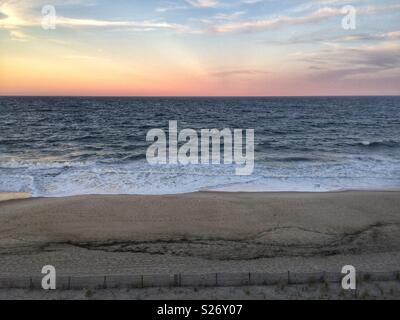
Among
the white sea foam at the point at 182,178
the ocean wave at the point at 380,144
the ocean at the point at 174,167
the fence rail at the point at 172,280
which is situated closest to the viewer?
the fence rail at the point at 172,280

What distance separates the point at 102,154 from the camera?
25.0 meters

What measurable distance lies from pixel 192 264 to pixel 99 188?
29.3 ft

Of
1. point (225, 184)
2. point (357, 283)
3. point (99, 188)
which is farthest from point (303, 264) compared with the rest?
point (99, 188)

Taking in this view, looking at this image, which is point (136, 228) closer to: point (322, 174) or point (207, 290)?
point (207, 290)

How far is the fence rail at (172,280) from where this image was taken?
6.91m

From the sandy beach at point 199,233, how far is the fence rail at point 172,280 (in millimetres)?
875

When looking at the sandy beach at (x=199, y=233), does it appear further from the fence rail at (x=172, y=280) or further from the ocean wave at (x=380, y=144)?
the ocean wave at (x=380, y=144)

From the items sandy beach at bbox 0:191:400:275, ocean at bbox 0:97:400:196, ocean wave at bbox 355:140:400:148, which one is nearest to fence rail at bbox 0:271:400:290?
sandy beach at bbox 0:191:400:275

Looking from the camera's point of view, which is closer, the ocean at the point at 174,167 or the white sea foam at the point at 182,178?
the white sea foam at the point at 182,178

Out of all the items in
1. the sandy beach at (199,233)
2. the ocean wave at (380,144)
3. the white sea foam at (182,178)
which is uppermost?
the ocean wave at (380,144)

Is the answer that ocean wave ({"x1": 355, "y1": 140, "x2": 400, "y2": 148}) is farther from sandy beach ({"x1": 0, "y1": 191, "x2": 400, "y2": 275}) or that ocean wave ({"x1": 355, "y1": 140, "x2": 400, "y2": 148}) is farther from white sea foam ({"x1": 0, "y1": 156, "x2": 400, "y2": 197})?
sandy beach ({"x1": 0, "y1": 191, "x2": 400, "y2": 275})

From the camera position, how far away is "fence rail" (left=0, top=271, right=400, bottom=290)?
22.7ft

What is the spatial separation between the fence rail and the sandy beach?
2.87 feet

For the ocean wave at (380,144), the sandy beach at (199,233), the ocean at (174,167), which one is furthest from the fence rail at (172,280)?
the ocean wave at (380,144)
